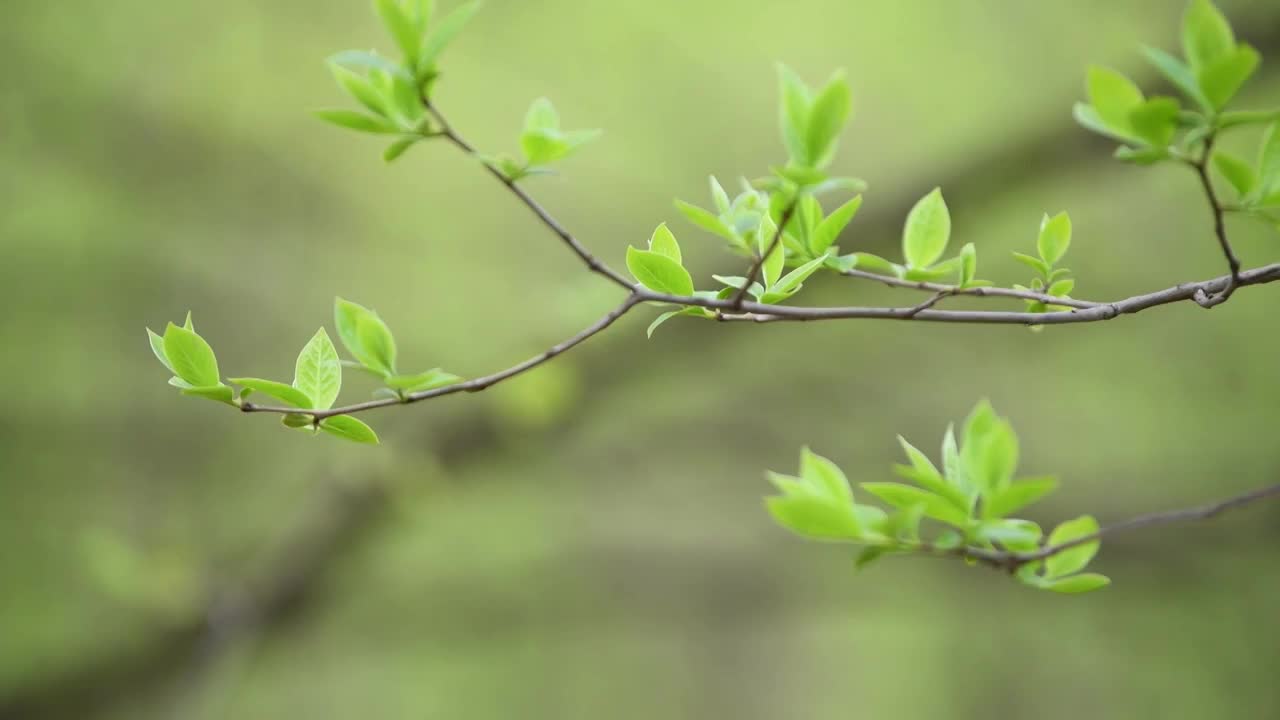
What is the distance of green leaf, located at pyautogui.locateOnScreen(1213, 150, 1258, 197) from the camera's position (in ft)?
0.79

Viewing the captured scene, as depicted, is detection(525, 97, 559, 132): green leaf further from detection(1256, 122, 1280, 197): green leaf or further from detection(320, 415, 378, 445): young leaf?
detection(1256, 122, 1280, 197): green leaf

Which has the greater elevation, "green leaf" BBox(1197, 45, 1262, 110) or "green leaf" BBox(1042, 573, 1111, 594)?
"green leaf" BBox(1197, 45, 1262, 110)

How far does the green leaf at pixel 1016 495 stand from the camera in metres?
0.22

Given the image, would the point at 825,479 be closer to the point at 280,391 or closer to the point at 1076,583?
the point at 1076,583

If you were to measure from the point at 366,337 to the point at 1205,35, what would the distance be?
0.91 feet

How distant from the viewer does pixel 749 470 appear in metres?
1.47

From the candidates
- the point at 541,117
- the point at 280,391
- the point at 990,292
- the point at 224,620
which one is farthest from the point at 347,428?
the point at 224,620

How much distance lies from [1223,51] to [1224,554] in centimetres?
141

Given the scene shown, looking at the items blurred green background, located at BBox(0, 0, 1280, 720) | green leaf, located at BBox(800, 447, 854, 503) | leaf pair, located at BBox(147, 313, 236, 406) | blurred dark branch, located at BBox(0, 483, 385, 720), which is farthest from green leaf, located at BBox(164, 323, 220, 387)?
blurred dark branch, located at BBox(0, 483, 385, 720)

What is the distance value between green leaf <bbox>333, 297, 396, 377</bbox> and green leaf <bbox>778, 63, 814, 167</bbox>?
151 mm

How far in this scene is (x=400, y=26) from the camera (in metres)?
0.25

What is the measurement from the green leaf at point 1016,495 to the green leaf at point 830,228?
102 millimetres

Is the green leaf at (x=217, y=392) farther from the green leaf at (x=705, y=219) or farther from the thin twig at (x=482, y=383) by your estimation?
the green leaf at (x=705, y=219)

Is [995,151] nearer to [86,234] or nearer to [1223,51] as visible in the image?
[1223,51]
